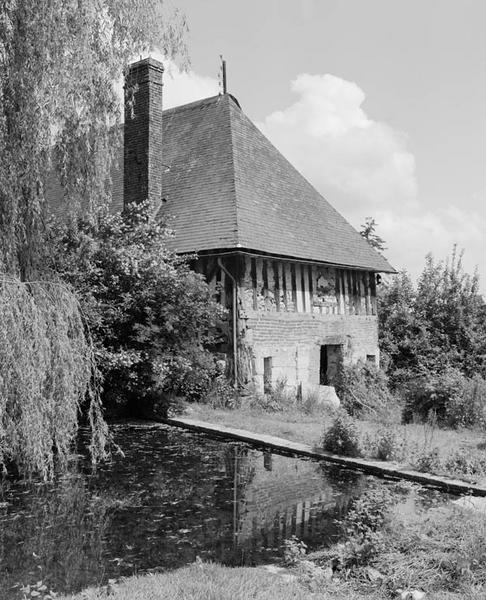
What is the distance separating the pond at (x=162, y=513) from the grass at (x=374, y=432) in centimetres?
77

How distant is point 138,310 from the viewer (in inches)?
414

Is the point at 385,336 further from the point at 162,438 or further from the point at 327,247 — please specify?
the point at 162,438

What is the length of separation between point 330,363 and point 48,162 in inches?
377

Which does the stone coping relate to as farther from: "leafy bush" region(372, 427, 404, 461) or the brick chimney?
the brick chimney

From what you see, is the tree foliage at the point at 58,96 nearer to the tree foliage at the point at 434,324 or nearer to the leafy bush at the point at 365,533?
the leafy bush at the point at 365,533

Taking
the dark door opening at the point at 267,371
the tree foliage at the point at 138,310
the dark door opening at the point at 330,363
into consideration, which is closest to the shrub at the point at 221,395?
the tree foliage at the point at 138,310

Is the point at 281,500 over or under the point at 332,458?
under

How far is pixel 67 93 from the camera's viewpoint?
6242mm

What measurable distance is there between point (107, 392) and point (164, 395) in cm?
99

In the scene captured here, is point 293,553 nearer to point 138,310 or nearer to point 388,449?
point 388,449

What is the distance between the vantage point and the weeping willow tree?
17.1 ft

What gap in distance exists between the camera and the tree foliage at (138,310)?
990cm

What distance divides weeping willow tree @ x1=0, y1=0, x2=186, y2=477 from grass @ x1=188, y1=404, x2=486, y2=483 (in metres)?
3.52

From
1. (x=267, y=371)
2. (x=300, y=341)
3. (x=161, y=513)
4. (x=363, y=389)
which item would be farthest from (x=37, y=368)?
(x=363, y=389)
